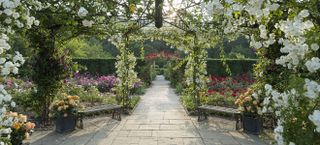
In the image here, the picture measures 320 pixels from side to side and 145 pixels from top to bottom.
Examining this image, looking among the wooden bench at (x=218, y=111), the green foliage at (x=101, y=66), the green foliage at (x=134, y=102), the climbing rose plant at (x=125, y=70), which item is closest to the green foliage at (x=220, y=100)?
the wooden bench at (x=218, y=111)

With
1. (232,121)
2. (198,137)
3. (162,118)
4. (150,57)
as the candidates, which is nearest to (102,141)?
(198,137)

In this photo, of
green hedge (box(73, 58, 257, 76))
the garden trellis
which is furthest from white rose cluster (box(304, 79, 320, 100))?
green hedge (box(73, 58, 257, 76))

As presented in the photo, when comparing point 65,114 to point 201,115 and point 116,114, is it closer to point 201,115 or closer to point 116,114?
point 116,114

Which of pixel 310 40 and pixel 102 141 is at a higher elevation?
pixel 310 40

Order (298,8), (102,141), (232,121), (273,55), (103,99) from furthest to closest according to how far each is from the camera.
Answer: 1. (103,99)
2. (232,121)
3. (273,55)
4. (102,141)
5. (298,8)

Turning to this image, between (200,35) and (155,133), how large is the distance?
2.24 metres

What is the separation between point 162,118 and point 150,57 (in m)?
9.35

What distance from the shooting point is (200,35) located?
24.4 ft

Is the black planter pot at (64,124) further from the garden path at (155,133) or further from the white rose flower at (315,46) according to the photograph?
the white rose flower at (315,46)

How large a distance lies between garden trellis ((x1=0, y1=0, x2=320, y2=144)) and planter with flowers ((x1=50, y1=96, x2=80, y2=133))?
1.65ft

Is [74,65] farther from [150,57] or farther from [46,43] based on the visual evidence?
[150,57]

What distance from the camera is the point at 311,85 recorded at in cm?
227

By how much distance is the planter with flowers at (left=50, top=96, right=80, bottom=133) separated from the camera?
6.57 meters

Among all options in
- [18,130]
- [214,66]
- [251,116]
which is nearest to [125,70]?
[251,116]
